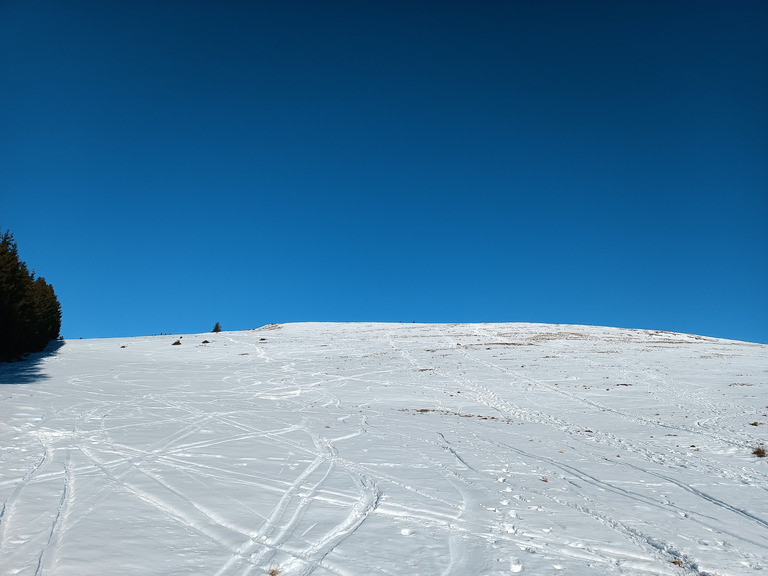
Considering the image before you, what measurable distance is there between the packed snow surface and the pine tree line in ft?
14.9

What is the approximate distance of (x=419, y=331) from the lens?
59969mm

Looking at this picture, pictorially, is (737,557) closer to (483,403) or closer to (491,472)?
(491,472)

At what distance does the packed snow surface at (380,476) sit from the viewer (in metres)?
6.95

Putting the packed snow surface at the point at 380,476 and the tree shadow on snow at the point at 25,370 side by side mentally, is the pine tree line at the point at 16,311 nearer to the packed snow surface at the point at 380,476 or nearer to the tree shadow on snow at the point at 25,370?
the tree shadow on snow at the point at 25,370

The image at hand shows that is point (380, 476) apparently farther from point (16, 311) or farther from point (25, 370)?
point (16, 311)

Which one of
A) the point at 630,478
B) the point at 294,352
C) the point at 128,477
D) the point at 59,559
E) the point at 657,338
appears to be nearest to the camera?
the point at 59,559

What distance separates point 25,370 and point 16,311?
167 inches

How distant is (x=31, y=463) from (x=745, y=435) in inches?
833

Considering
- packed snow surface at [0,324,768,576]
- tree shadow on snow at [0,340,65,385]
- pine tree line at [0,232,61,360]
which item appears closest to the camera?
packed snow surface at [0,324,768,576]

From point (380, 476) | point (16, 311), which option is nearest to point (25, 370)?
point (16, 311)

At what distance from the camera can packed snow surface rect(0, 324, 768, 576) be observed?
22.8 ft

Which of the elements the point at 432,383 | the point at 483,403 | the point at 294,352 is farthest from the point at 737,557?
the point at 294,352

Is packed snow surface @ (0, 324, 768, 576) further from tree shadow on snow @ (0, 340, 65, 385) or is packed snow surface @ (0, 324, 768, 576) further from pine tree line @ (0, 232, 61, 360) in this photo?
pine tree line @ (0, 232, 61, 360)

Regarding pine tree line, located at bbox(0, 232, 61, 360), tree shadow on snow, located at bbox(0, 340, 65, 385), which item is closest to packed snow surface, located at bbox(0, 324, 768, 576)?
tree shadow on snow, located at bbox(0, 340, 65, 385)
